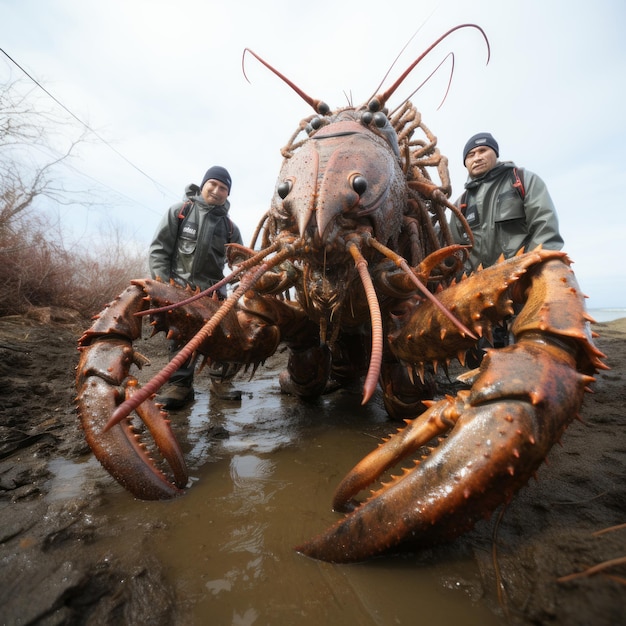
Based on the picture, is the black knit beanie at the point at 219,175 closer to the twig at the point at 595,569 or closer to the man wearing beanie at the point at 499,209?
the man wearing beanie at the point at 499,209

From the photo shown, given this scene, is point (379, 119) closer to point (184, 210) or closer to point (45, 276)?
point (184, 210)

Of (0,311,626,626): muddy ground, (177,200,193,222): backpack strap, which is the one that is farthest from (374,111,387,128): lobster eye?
(177,200,193,222): backpack strap

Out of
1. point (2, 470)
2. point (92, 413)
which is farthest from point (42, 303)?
point (92, 413)

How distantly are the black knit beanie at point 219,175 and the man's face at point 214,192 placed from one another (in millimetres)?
65

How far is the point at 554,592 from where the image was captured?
1.12 meters

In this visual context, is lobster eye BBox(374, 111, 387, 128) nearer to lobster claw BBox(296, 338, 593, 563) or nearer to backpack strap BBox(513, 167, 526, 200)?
lobster claw BBox(296, 338, 593, 563)

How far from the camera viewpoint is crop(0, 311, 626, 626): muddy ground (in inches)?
43.6

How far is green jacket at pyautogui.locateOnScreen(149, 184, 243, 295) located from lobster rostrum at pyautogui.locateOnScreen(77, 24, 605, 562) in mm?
2103

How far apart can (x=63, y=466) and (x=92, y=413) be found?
0.72 metres

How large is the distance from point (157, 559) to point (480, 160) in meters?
5.49

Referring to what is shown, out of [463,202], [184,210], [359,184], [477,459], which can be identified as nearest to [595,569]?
[477,459]

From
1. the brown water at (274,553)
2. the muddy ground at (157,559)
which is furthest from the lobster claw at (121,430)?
the muddy ground at (157,559)

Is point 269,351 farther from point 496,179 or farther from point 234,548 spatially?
point 496,179

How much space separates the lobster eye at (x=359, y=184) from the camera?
2.17 m
